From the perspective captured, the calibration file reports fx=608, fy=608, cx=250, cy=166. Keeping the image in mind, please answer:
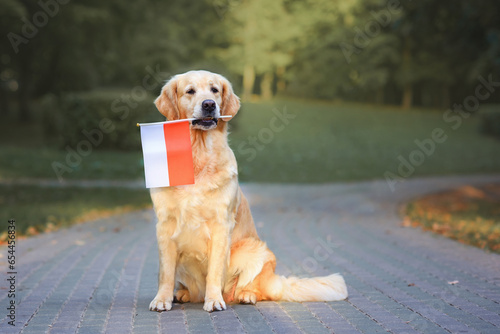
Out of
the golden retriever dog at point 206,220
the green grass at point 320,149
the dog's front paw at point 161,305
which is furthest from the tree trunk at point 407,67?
the dog's front paw at point 161,305

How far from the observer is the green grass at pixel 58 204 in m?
10.2

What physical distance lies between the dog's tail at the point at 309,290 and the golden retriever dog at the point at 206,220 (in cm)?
22

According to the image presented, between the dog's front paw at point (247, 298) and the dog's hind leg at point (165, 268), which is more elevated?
the dog's hind leg at point (165, 268)

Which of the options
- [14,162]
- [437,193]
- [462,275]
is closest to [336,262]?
[462,275]

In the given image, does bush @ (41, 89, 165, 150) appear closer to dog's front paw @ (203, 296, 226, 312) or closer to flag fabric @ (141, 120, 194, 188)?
flag fabric @ (141, 120, 194, 188)

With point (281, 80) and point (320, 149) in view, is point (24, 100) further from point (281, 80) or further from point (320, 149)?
point (281, 80)

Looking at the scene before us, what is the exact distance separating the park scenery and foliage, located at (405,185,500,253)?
2.2 inches

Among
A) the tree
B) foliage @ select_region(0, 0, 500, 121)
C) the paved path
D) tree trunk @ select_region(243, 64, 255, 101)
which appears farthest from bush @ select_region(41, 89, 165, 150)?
tree trunk @ select_region(243, 64, 255, 101)

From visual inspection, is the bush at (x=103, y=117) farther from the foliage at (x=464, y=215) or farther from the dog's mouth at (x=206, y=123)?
the dog's mouth at (x=206, y=123)

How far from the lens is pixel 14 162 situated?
1844 centimetres

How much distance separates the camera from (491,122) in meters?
32.8

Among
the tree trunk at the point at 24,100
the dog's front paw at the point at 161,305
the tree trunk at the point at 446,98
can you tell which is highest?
the tree trunk at the point at 24,100

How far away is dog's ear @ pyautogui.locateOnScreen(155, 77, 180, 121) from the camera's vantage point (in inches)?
191

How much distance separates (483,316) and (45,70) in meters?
34.6
